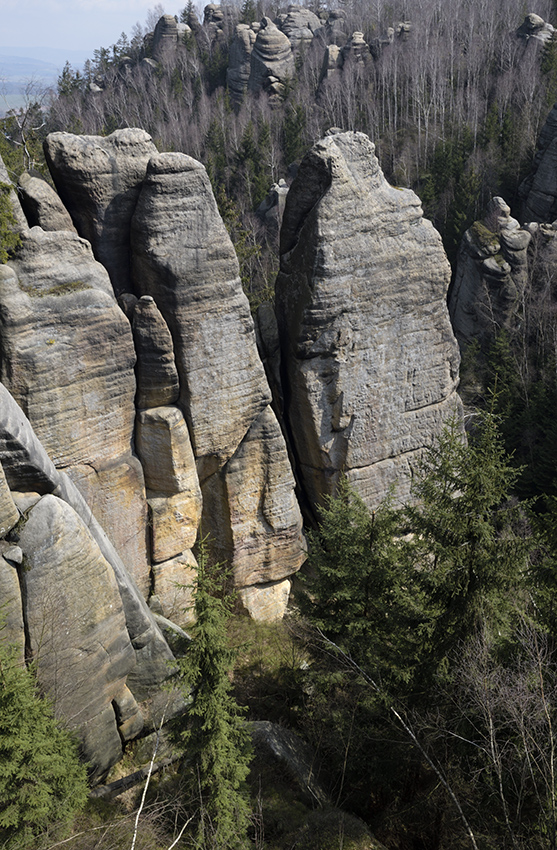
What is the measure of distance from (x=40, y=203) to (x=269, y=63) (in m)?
62.2

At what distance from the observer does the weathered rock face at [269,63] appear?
216 ft

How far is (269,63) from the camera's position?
66188 mm

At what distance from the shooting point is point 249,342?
15.7 meters

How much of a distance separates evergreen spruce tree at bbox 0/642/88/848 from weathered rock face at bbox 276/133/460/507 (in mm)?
10108

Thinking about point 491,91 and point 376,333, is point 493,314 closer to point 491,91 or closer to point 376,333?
point 376,333

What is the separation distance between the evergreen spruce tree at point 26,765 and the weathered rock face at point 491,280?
2789 centimetres

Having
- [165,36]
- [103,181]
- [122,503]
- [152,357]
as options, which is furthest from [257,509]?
[165,36]

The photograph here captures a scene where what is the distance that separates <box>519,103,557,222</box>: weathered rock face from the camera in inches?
1510

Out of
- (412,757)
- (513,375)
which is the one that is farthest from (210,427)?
(513,375)

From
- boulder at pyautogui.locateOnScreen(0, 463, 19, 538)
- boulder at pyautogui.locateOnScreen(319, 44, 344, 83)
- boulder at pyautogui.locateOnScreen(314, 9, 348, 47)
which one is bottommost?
boulder at pyautogui.locateOnScreen(0, 463, 19, 538)

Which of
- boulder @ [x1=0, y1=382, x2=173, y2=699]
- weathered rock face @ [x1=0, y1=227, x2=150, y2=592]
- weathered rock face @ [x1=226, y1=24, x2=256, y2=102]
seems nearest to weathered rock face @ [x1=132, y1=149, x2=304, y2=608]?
weathered rock face @ [x1=0, y1=227, x2=150, y2=592]

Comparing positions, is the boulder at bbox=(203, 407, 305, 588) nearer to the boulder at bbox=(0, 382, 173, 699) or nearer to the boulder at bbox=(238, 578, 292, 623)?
the boulder at bbox=(238, 578, 292, 623)

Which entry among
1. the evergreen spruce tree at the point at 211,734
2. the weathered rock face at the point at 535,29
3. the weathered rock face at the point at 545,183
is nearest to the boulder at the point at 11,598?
the evergreen spruce tree at the point at 211,734

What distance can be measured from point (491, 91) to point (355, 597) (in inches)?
2288
